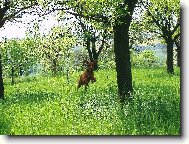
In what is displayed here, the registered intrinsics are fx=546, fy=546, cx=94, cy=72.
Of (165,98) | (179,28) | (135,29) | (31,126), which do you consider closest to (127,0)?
(135,29)

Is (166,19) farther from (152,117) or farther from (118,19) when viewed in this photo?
(152,117)

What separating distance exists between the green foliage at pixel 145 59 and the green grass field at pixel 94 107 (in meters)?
0.11

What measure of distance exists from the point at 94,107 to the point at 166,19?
5.93 ft

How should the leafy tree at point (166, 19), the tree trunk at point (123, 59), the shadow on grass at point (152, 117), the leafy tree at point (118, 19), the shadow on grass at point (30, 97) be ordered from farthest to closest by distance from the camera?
1. the shadow on grass at point (30, 97)
2. the tree trunk at point (123, 59)
3. the leafy tree at point (118, 19)
4. the leafy tree at point (166, 19)
5. the shadow on grass at point (152, 117)

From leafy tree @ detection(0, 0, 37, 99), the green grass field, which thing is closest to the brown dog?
the green grass field

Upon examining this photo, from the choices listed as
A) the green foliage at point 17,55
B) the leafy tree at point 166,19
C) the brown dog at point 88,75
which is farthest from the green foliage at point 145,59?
the green foliage at point 17,55

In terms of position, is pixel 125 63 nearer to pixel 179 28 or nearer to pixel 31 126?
pixel 179 28

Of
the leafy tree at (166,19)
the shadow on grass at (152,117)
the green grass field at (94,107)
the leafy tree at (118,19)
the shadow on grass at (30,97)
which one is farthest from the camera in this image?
the shadow on grass at (30,97)

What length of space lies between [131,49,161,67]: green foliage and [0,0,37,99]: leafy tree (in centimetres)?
187

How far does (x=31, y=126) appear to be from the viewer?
856 centimetres

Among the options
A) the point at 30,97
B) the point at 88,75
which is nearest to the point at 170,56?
the point at 88,75

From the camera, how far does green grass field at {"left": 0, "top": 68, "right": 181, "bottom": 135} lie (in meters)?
8.25

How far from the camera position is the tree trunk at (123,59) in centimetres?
882

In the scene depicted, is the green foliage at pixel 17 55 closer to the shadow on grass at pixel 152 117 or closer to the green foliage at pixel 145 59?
the green foliage at pixel 145 59
